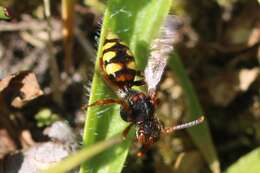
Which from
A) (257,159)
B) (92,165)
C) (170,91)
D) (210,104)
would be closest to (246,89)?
(210,104)

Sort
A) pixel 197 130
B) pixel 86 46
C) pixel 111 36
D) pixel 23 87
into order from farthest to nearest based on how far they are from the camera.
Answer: pixel 86 46 → pixel 197 130 → pixel 23 87 → pixel 111 36

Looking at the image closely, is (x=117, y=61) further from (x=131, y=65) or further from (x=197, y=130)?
(x=197, y=130)

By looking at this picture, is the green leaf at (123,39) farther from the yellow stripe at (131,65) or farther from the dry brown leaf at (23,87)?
the dry brown leaf at (23,87)

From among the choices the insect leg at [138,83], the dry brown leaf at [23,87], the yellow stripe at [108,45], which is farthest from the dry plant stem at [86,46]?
the yellow stripe at [108,45]

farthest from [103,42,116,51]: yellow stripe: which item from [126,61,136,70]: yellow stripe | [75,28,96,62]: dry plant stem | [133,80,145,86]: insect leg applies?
[75,28,96,62]: dry plant stem

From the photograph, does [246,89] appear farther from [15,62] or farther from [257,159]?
[15,62]

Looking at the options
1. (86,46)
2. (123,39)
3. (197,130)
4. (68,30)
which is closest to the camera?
(123,39)

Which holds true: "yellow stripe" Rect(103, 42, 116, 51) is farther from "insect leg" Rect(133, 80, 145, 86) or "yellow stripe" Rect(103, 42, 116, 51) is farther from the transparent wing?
"insect leg" Rect(133, 80, 145, 86)

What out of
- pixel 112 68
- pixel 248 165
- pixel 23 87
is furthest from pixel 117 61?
pixel 248 165
